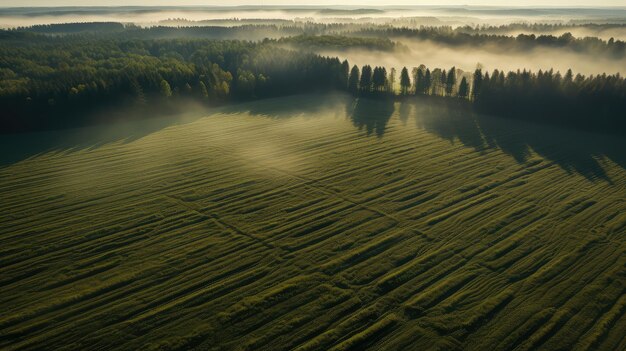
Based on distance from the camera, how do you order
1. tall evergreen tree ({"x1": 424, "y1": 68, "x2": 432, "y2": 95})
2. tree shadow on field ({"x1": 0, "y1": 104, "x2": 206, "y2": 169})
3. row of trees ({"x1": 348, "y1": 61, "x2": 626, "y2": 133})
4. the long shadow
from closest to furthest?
the long shadow < tree shadow on field ({"x1": 0, "y1": 104, "x2": 206, "y2": 169}) < row of trees ({"x1": 348, "y1": 61, "x2": 626, "y2": 133}) < tall evergreen tree ({"x1": 424, "y1": 68, "x2": 432, "y2": 95})

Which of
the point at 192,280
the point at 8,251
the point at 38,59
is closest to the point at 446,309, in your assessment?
the point at 192,280

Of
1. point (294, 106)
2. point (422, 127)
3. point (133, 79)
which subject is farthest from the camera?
point (294, 106)

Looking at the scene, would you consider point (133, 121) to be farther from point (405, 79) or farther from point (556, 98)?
point (556, 98)

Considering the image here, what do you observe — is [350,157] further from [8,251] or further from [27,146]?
[27,146]

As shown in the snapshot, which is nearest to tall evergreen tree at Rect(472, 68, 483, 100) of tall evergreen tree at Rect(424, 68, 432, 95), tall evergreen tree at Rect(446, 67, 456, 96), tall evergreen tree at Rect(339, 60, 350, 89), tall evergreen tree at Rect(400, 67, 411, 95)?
tall evergreen tree at Rect(446, 67, 456, 96)

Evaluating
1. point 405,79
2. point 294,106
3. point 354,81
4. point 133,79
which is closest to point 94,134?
point 133,79

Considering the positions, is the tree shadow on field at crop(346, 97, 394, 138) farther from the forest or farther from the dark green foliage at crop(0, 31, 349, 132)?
the dark green foliage at crop(0, 31, 349, 132)
